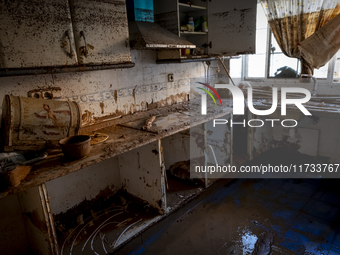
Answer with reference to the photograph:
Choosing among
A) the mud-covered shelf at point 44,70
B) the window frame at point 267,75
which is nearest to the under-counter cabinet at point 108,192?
the mud-covered shelf at point 44,70

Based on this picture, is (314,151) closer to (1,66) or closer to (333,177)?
(333,177)

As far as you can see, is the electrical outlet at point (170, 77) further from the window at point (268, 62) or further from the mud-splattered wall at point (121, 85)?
the window at point (268, 62)

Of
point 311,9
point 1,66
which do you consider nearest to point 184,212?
point 1,66

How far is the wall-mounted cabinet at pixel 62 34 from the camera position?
1423mm

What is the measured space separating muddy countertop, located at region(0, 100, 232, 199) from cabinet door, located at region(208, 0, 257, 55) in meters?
0.73

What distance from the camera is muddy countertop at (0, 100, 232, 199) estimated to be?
4.51 feet

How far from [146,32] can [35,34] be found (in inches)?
36.4

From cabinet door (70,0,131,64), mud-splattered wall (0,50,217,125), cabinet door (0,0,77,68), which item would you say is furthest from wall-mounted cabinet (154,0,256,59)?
cabinet door (0,0,77,68)

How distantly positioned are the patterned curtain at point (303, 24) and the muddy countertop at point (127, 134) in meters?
1.13

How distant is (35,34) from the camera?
1.51m

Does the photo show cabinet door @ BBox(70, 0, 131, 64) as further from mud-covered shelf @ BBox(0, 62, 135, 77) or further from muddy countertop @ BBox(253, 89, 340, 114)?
muddy countertop @ BBox(253, 89, 340, 114)

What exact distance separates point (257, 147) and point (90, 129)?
2.40 meters

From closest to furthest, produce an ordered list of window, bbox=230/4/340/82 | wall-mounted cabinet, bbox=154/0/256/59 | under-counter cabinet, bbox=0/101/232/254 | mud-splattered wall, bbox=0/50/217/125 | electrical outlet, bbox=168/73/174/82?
under-counter cabinet, bbox=0/101/232/254, mud-splattered wall, bbox=0/50/217/125, wall-mounted cabinet, bbox=154/0/256/59, electrical outlet, bbox=168/73/174/82, window, bbox=230/4/340/82

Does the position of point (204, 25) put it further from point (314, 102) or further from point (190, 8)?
point (314, 102)
